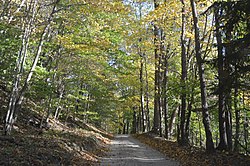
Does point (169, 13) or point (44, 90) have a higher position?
point (169, 13)

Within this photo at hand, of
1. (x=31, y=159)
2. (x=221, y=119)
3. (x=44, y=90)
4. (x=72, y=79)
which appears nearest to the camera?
(x=31, y=159)

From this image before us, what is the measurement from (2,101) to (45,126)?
9.40ft

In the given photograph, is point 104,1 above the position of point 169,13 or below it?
below

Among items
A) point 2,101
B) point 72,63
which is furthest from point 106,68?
point 2,101

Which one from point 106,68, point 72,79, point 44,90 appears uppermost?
point 106,68

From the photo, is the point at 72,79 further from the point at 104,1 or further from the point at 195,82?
the point at 195,82

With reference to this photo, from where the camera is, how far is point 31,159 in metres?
6.72

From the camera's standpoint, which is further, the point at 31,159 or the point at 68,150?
the point at 68,150

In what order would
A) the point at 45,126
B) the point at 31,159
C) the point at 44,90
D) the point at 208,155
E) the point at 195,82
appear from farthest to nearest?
1. the point at 45,126
2. the point at 195,82
3. the point at 44,90
4. the point at 208,155
5. the point at 31,159

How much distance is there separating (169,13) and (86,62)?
634cm

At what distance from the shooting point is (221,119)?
1011cm

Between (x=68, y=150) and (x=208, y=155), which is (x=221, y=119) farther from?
(x=68, y=150)

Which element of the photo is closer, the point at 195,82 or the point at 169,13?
the point at 195,82

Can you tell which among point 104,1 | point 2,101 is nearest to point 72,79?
point 2,101
